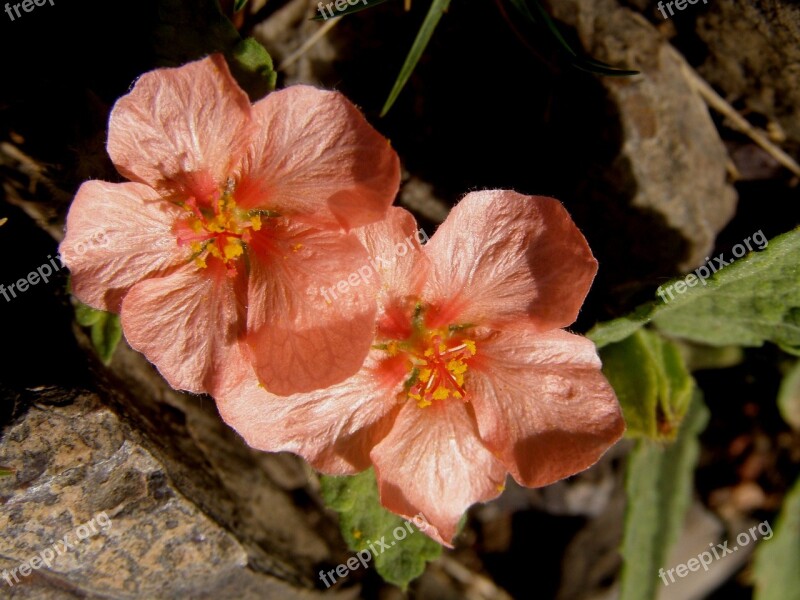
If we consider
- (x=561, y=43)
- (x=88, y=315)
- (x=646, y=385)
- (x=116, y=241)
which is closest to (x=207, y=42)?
(x=116, y=241)

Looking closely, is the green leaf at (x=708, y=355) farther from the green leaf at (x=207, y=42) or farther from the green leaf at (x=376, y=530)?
the green leaf at (x=207, y=42)

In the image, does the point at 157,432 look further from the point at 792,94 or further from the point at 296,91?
the point at 792,94

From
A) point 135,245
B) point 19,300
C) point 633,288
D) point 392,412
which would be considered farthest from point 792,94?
point 19,300

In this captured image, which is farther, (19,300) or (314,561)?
(314,561)

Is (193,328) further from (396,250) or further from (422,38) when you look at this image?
(422,38)

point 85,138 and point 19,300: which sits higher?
point 85,138

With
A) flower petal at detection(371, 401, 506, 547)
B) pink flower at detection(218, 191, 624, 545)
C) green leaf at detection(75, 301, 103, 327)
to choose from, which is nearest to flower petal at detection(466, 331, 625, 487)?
pink flower at detection(218, 191, 624, 545)

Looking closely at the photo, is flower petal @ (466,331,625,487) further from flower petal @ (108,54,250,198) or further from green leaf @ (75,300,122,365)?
green leaf @ (75,300,122,365)
